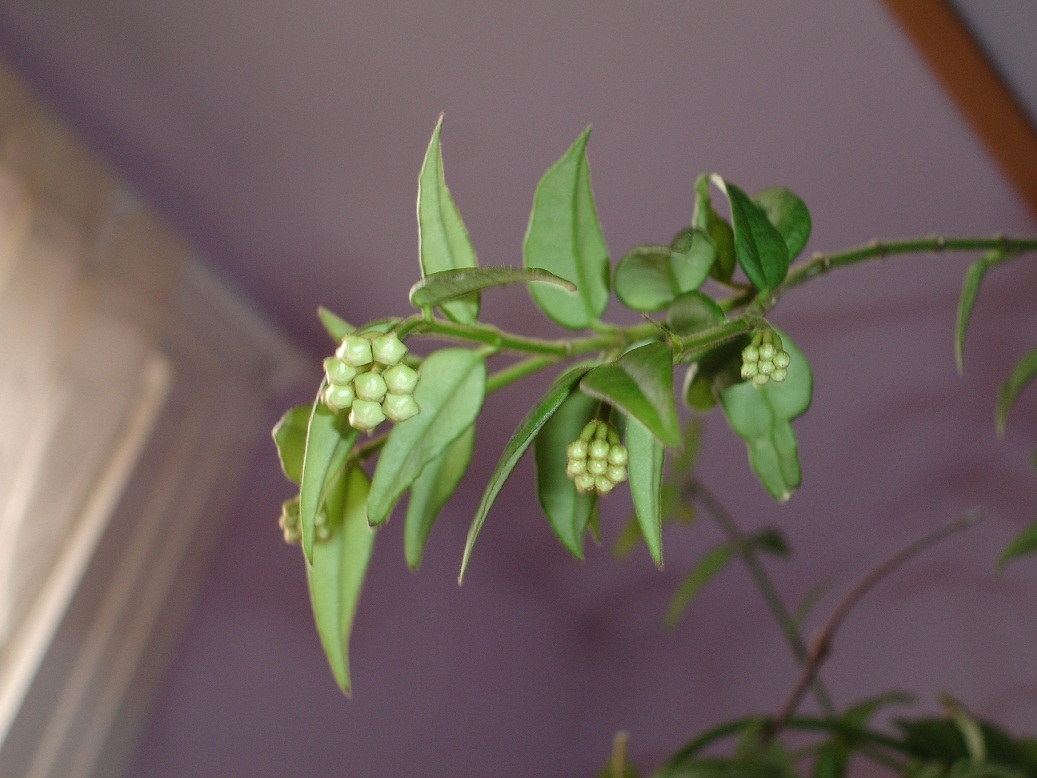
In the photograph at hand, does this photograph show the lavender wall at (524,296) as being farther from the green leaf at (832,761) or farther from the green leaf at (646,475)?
the green leaf at (646,475)

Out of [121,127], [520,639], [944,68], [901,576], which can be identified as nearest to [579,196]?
[944,68]

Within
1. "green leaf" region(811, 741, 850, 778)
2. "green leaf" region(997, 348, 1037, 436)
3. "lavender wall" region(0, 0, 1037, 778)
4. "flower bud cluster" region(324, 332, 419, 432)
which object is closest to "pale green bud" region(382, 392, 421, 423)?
"flower bud cluster" region(324, 332, 419, 432)

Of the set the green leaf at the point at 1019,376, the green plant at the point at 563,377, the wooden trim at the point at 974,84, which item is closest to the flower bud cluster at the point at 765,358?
the green plant at the point at 563,377

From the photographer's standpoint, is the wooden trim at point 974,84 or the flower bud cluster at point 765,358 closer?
the flower bud cluster at point 765,358

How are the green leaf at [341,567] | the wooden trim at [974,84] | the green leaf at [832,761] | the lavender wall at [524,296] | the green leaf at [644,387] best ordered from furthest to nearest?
the lavender wall at [524,296]
the wooden trim at [974,84]
the green leaf at [832,761]
the green leaf at [341,567]
the green leaf at [644,387]

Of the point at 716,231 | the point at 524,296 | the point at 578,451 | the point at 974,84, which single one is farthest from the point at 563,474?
the point at 524,296

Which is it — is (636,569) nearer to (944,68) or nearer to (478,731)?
(478,731)

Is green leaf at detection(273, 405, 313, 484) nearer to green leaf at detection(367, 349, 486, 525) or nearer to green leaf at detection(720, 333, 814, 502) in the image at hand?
green leaf at detection(367, 349, 486, 525)
